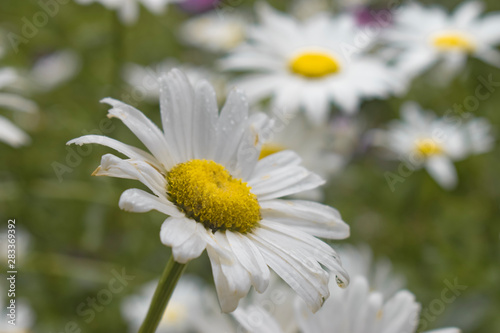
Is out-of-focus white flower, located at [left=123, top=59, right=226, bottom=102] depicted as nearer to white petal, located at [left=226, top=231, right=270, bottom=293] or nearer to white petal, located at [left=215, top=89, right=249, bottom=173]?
white petal, located at [left=215, top=89, right=249, bottom=173]

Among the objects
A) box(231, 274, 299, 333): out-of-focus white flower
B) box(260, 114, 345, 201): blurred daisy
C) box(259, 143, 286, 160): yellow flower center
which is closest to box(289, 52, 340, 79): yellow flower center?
box(260, 114, 345, 201): blurred daisy

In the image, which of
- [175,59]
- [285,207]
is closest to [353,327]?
[285,207]

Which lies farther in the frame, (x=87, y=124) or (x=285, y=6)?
(x=285, y=6)

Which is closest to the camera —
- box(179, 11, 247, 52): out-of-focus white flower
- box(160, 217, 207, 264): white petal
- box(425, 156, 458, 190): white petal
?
box(160, 217, 207, 264): white petal

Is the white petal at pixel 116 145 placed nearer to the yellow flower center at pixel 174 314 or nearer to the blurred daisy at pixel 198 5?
the yellow flower center at pixel 174 314

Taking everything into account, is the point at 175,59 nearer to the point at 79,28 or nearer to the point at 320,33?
the point at 79,28

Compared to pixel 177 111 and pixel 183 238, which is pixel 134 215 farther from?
pixel 183 238

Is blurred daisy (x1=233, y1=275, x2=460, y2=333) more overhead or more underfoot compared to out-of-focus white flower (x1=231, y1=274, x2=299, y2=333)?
more overhead

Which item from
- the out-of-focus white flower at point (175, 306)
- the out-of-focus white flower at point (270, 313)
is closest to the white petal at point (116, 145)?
the out-of-focus white flower at point (270, 313)
